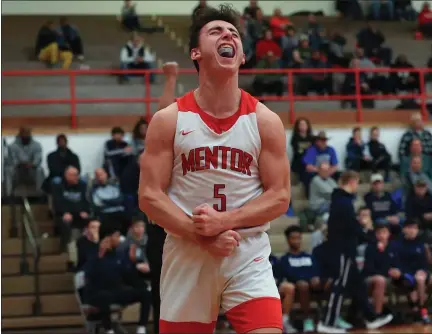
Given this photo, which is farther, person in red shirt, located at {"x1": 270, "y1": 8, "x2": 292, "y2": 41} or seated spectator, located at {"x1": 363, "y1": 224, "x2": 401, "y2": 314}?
person in red shirt, located at {"x1": 270, "y1": 8, "x2": 292, "y2": 41}

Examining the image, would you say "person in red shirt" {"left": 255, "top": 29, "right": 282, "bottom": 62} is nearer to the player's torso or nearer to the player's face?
the player's face

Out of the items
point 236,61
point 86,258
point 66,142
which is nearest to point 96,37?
point 66,142

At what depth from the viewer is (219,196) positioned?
4.42 m

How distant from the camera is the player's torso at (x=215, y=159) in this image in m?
4.41

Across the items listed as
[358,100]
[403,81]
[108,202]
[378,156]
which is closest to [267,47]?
[358,100]

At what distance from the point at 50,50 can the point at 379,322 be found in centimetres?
904

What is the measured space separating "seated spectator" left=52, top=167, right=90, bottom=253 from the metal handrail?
378mm

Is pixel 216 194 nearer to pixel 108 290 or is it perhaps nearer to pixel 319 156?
pixel 108 290

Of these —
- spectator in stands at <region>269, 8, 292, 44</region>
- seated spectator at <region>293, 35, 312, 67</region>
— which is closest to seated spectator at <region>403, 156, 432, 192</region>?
seated spectator at <region>293, 35, 312, 67</region>

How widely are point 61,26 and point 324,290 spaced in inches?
353

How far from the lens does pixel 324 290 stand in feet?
37.7

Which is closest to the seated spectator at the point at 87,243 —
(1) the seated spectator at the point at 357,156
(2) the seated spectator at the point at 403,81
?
(1) the seated spectator at the point at 357,156

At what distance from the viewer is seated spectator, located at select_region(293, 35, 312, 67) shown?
56.0 feet

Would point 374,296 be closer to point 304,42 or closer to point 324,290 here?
point 324,290
